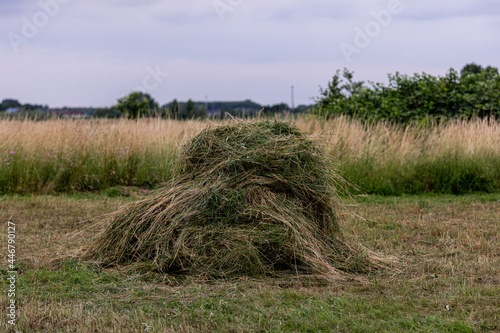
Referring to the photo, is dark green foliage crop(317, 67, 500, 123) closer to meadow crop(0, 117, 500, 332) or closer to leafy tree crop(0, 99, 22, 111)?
meadow crop(0, 117, 500, 332)

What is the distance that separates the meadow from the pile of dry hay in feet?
0.72

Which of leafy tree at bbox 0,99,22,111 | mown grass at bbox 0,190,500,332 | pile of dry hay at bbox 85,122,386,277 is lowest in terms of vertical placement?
mown grass at bbox 0,190,500,332

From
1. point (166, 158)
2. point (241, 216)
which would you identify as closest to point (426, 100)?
point (166, 158)

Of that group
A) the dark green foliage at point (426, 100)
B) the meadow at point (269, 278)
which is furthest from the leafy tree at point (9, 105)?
the dark green foliage at point (426, 100)

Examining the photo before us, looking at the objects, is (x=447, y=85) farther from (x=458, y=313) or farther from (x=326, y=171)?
(x=458, y=313)

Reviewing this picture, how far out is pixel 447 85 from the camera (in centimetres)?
1497

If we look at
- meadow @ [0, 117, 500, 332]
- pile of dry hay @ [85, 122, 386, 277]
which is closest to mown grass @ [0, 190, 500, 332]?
meadow @ [0, 117, 500, 332]

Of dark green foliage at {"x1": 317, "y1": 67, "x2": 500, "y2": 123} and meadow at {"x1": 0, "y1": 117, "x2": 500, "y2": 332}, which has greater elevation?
dark green foliage at {"x1": 317, "y1": 67, "x2": 500, "y2": 123}

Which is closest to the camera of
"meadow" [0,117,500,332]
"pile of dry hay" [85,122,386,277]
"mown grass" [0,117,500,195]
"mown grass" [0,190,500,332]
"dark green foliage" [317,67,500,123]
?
"mown grass" [0,190,500,332]

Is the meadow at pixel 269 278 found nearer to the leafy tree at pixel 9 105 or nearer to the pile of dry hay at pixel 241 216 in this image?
the pile of dry hay at pixel 241 216

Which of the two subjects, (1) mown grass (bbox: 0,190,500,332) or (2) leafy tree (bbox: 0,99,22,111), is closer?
(1) mown grass (bbox: 0,190,500,332)

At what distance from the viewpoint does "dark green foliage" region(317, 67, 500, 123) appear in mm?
14203

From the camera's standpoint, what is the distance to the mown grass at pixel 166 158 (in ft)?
34.4

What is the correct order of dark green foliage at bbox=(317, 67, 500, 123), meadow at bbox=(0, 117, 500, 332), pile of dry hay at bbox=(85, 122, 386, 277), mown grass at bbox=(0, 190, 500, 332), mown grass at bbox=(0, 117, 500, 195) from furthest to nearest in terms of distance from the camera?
dark green foliage at bbox=(317, 67, 500, 123), mown grass at bbox=(0, 117, 500, 195), pile of dry hay at bbox=(85, 122, 386, 277), meadow at bbox=(0, 117, 500, 332), mown grass at bbox=(0, 190, 500, 332)
